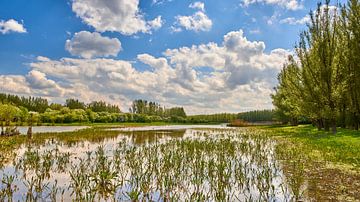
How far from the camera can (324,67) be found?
105 ft

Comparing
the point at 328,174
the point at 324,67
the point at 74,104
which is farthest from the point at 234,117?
the point at 328,174

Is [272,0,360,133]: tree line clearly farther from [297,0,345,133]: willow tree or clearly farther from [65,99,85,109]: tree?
[65,99,85,109]: tree

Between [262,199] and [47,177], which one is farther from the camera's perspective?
[47,177]

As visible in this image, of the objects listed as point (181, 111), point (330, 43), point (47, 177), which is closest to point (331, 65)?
point (330, 43)

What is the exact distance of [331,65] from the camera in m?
31.7

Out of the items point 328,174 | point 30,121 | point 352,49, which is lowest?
point 328,174

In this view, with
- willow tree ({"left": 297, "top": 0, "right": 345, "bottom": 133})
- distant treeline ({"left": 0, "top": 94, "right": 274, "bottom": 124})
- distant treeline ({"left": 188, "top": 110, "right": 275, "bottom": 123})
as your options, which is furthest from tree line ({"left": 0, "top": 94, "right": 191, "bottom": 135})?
willow tree ({"left": 297, "top": 0, "right": 345, "bottom": 133})

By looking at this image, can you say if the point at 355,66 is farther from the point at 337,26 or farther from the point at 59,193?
the point at 59,193

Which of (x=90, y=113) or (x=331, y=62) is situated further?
(x=90, y=113)

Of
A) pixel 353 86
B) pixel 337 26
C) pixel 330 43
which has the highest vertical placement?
pixel 337 26

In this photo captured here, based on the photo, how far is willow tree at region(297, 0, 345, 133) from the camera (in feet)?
105

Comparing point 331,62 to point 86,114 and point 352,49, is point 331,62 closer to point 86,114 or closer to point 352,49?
point 352,49

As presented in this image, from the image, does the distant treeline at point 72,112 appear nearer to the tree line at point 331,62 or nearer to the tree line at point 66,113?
the tree line at point 66,113

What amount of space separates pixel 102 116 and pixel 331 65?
94.4 meters
